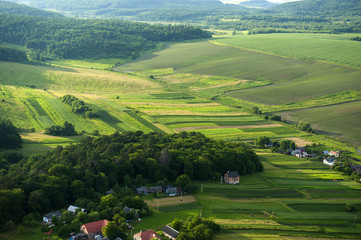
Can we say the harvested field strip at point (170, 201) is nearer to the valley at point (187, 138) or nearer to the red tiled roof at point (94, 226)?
the valley at point (187, 138)

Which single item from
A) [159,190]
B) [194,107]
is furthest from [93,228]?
[194,107]

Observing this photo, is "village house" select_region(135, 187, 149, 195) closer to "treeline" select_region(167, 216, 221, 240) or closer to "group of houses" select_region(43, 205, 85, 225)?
"group of houses" select_region(43, 205, 85, 225)

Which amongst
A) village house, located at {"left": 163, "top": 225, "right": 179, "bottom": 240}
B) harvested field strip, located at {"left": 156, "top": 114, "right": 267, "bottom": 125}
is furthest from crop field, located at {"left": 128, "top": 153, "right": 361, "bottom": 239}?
harvested field strip, located at {"left": 156, "top": 114, "right": 267, "bottom": 125}

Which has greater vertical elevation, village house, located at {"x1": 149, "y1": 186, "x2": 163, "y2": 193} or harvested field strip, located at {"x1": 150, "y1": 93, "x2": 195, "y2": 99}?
harvested field strip, located at {"x1": 150, "y1": 93, "x2": 195, "y2": 99}

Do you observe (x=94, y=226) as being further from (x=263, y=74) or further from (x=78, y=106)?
(x=263, y=74)

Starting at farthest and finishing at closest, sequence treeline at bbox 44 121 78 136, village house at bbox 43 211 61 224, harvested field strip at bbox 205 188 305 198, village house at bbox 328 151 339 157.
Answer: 1. treeline at bbox 44 121 78 136
2. village house at bbox 328 151 339 157
3. harvested field strip at bbox 205 188 305 198
4. village house at bbox 43 211 61 224
